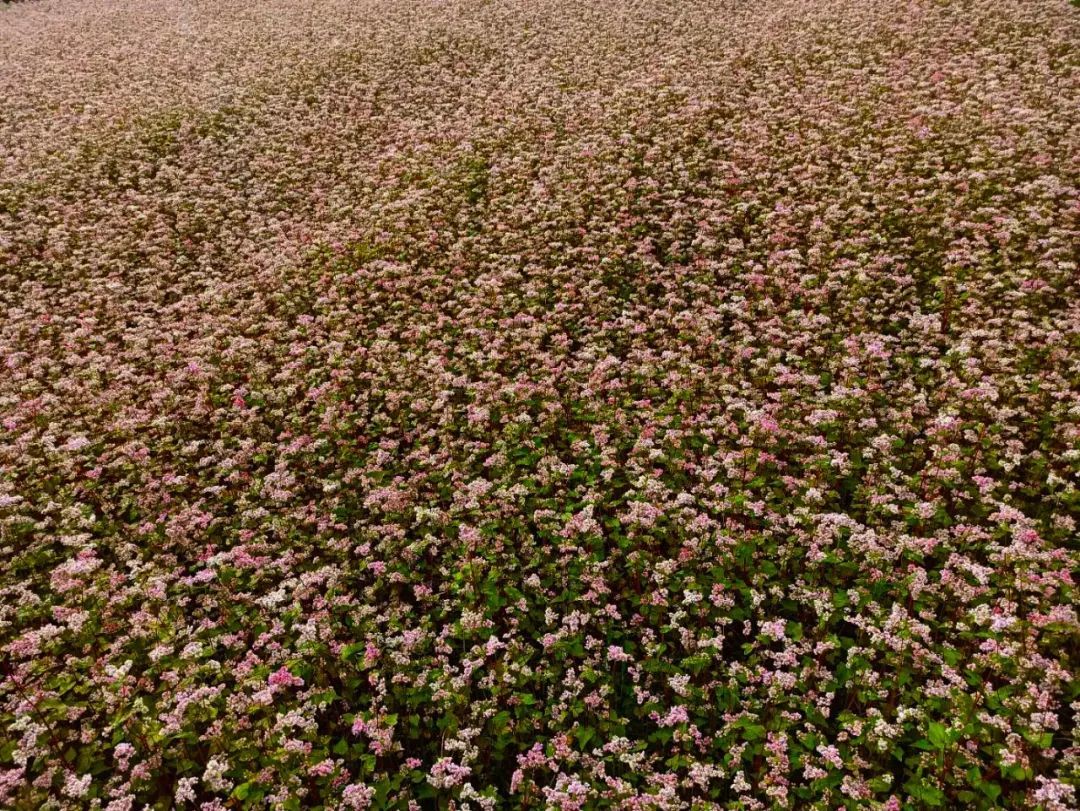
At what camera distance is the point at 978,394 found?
857 centimetres

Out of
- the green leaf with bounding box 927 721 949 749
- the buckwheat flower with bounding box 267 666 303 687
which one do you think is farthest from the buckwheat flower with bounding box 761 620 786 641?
the buckwheat flower with bounding box 267 666 303 687

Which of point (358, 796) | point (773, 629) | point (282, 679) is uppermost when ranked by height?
point (282, 679)

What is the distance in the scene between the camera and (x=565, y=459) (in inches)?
348

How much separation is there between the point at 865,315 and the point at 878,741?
274 inches

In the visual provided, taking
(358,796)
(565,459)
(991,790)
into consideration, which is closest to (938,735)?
(991,790)

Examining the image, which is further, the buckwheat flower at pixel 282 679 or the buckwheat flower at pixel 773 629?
the buckwheat flower at pixel 773 629

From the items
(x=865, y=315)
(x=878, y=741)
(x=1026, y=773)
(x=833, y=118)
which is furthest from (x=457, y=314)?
(x=833, y=118)

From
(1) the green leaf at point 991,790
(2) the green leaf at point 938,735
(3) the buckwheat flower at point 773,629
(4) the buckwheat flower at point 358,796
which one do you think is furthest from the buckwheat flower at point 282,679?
(1) the green leaf at point 991,790

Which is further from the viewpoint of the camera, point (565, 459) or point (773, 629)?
point (565, 459)

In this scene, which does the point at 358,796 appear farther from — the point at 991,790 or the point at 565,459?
the point at 991,790

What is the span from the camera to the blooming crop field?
578 cm

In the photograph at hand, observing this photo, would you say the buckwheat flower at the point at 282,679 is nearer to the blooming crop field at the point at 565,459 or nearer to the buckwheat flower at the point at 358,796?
the blooming crop field at the point at 565,459

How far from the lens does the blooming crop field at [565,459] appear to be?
19.0 feet

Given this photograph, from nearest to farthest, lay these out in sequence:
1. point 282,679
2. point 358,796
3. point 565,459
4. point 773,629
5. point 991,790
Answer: point 991,790
point 358,796
point 282,679
point 773,629
point 565,459
